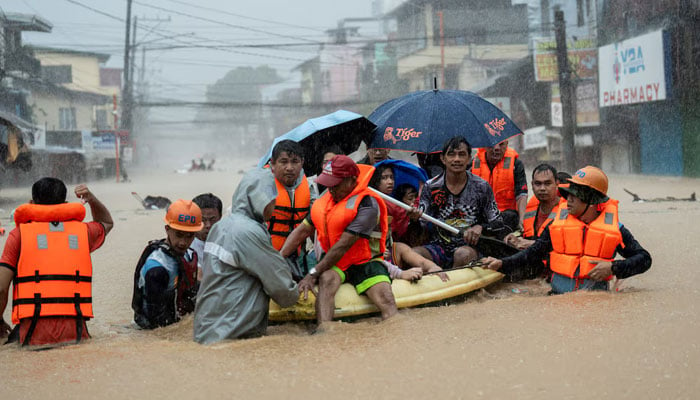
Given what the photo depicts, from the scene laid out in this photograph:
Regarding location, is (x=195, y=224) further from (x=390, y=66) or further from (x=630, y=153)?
(x=390, y=66)

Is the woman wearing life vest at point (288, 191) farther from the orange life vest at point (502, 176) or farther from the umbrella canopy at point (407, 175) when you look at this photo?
the orange life vest at point (502, 176)

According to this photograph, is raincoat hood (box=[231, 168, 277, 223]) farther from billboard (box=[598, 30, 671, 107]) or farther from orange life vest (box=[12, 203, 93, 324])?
billboard (box=[598, 30, 671, 107])

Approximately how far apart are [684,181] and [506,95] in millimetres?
14740

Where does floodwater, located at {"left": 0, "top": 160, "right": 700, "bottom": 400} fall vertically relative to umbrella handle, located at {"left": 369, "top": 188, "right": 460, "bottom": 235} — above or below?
below

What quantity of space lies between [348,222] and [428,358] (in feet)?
4.39

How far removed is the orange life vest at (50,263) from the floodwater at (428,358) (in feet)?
1.07

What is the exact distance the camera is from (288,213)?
599 centimetres

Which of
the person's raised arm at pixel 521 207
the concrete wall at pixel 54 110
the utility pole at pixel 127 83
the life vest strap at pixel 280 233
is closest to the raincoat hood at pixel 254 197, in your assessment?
the life vest strap at pixel 280 233

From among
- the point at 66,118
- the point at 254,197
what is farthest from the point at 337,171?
the point at 66,118

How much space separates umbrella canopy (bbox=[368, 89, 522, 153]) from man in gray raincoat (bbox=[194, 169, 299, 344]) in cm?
267

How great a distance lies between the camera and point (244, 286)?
16.2 feet

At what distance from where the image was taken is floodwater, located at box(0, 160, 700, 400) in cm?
389

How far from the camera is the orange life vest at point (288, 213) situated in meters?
5.96

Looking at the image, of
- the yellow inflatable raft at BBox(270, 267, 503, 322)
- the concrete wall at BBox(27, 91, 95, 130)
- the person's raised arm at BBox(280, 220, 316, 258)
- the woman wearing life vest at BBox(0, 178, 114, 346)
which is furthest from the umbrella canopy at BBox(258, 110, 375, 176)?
the concrete wall at BBox(27, 91, 95, 130)
